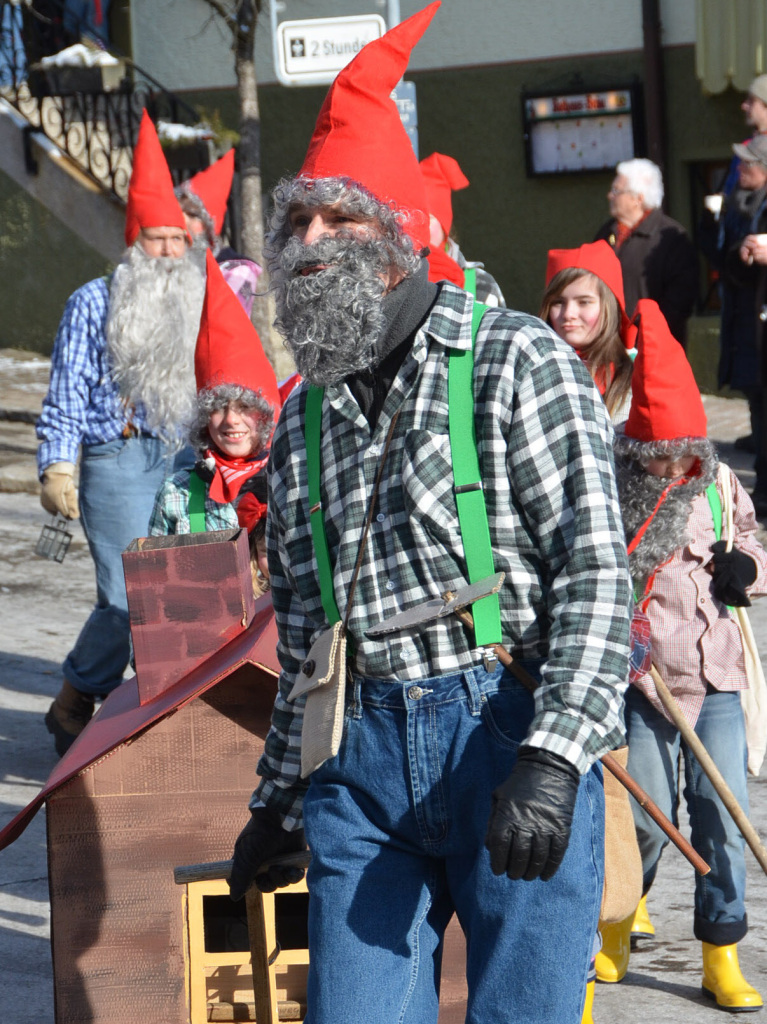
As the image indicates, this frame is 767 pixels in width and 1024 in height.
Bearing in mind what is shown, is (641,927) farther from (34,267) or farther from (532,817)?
(34,267)

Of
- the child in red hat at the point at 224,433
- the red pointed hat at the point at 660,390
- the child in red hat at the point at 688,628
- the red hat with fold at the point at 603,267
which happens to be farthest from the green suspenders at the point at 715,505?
the child in red hat at the point at 224,433

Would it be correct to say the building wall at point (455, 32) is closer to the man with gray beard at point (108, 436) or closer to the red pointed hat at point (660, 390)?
the man with gray beard at point (108, 436)

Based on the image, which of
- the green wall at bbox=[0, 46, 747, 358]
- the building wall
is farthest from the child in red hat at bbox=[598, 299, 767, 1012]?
the green wall at bbox=[0, 46, 747, 358]

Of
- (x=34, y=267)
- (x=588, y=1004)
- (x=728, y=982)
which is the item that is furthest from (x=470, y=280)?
(x=34, y=267)

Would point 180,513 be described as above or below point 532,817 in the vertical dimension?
above

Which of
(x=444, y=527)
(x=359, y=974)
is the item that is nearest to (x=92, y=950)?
A: (x=359, y=974)

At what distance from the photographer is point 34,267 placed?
14352 millimetres

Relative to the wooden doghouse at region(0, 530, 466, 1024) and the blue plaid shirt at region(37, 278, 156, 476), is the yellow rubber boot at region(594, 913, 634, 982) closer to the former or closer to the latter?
the wooden doghouse at region(0, 530, 466, 1024)

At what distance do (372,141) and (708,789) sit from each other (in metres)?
Result: 2.05

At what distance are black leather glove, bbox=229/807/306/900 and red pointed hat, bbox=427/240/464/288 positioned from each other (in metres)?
2.77

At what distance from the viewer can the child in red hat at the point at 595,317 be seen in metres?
4.71

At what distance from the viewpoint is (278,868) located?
2.78 m

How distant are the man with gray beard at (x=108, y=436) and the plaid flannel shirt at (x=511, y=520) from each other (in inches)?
130

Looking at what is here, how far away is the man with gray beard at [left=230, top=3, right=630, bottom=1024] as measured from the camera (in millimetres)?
2277
